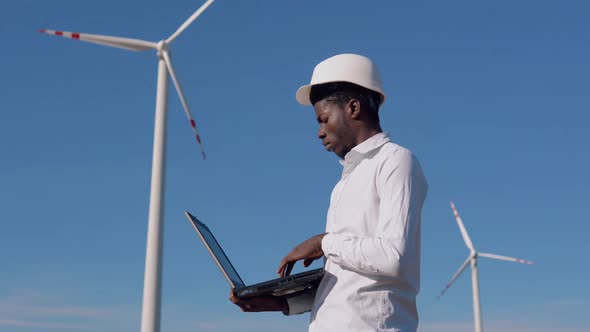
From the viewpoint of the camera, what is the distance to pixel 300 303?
6402 mm

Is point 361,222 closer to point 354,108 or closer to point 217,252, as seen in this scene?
point 354,108

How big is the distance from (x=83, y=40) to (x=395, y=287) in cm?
2232

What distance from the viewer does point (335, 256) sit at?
5695mm

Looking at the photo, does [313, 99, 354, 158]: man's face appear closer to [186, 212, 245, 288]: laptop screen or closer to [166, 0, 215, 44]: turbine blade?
[186, 212, 245, 288]: laptop screen

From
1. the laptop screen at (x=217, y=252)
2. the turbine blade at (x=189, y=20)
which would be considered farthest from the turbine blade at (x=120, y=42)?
the laptop screen at (x=217, y=252)

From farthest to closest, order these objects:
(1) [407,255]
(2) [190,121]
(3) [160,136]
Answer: (2) [190,121]
(3) [160,136]
(1) [407,255]

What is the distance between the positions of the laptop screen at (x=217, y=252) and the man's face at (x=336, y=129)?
4.05ft

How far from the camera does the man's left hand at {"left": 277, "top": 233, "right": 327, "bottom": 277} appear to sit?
19.7 feet

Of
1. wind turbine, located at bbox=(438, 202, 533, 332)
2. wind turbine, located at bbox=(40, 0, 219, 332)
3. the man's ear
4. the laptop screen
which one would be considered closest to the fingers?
the laptop screen

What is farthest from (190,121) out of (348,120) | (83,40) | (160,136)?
(348,120)

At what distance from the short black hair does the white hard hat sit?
0.28ft

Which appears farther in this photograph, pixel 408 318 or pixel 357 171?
pixel 357 171

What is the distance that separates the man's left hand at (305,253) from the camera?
5996 millimetres

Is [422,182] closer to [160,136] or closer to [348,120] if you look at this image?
[348,120]
